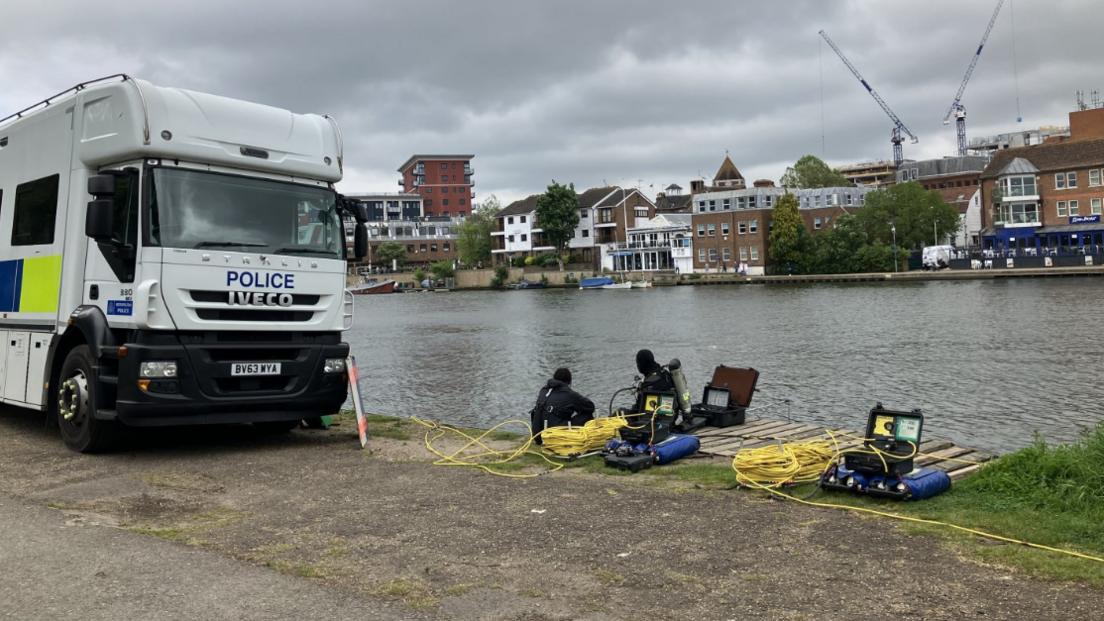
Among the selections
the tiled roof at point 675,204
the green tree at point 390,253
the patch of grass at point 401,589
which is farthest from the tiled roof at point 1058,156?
the patch of grass at point 401,589

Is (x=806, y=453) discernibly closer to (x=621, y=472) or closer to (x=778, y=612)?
(x=621, y=472)

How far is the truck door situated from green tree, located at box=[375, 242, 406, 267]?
481 feet

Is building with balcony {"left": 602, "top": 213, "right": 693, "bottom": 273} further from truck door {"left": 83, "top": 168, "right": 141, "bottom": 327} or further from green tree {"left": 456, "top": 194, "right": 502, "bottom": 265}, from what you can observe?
truck door {"left": 83, "top": 168, "right": 141, "bottom": 327}

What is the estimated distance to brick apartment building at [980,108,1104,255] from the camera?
92.3 m

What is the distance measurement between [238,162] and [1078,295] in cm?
6341

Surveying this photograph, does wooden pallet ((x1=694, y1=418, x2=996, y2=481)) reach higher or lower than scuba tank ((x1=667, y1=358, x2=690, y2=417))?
lower

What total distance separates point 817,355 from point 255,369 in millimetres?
27318

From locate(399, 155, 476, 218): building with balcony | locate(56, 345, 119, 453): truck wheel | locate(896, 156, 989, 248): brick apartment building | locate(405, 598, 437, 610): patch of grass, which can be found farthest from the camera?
locate(399, 155, 476, 218): building with balcony

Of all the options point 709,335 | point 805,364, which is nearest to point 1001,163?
point 709,335

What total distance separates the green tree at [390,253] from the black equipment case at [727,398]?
145m

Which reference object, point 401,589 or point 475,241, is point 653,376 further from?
point 475,241

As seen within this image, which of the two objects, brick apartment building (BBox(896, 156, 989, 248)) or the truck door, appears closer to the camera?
the truck door

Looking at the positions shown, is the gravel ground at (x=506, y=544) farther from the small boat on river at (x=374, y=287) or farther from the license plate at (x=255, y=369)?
the small boat on river at (x=374, y=287)

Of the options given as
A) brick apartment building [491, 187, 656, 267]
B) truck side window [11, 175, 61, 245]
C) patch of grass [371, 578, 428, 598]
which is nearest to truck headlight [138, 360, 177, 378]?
truck side window [11, 175, 61, 245]
